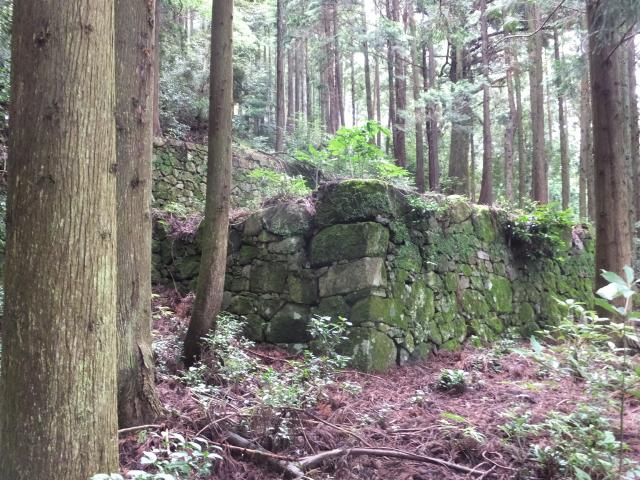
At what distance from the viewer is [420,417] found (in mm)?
3383

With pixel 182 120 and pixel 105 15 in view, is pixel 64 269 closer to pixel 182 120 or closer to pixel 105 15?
pixel 105 15

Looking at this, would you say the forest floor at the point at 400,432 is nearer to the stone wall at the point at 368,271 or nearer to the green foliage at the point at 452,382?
the green foliage at the point at 452,382

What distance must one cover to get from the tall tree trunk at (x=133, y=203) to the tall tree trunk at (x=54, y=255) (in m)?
1.00

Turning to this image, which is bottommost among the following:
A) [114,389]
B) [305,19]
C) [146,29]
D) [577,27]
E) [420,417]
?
[420,417]

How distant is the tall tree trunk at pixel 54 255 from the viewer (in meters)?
1.56

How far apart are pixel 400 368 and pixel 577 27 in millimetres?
5769

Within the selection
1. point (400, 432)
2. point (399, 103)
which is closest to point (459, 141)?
point (399, 103)

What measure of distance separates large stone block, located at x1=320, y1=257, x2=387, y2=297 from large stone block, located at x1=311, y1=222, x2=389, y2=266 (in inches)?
3.3

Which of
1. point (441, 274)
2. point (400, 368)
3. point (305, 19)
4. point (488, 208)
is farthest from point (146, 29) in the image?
point (305, 19)

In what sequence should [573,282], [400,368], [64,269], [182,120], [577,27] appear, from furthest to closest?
[182,120]
[573,282]
[577,27]
[400,368]
[64,269]

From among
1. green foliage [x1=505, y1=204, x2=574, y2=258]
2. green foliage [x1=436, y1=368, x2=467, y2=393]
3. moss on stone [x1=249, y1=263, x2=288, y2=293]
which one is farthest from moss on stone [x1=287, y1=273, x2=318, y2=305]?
green foliage [x1=505, y1=204, x2=574, y2=258]

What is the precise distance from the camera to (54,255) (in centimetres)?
158

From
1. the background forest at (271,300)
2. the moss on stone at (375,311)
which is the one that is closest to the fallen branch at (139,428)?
the background forest at (271,300)

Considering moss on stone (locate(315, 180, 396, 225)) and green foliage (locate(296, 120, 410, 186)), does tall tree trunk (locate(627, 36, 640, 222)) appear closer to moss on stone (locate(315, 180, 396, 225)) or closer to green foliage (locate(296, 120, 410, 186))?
green foliage (locate(296, 120, 410, 186))
